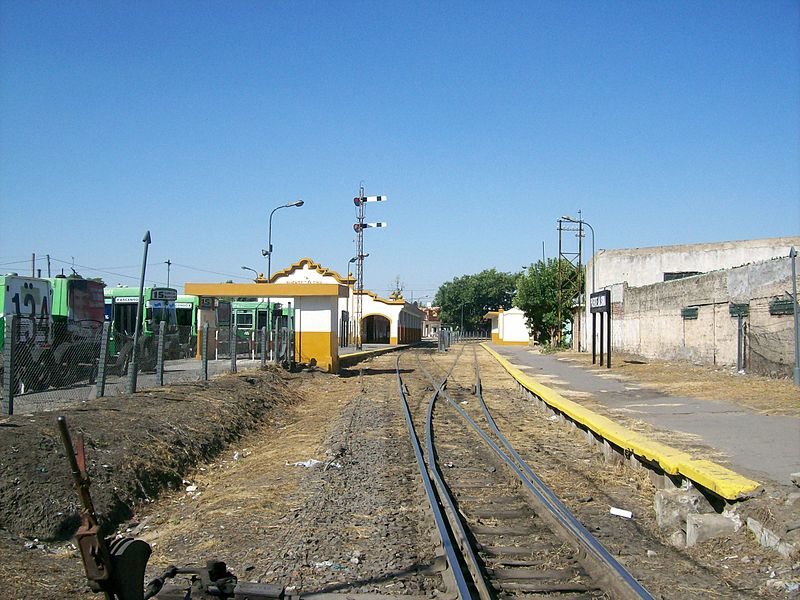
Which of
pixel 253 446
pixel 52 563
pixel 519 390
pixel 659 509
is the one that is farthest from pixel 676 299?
pixel 52 563

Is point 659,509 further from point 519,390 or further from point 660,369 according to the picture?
point 660,369

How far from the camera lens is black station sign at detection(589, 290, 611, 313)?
1095 inches

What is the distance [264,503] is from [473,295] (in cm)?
12604

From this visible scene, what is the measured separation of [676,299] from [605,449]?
60.2 ft

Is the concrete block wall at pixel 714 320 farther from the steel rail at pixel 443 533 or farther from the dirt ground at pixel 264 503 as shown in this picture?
the steel rail at pixel 443 533

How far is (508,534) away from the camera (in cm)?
692

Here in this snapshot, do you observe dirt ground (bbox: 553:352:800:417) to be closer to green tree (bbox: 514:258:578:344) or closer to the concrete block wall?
the concrete block wall

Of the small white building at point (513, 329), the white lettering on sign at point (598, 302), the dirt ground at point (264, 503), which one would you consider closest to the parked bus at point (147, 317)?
the dirt ground at point (264, 503)

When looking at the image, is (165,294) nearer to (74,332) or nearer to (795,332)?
(74,332)

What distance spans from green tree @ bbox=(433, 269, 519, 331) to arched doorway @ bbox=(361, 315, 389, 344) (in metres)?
40.8

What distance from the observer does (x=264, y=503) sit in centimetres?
818

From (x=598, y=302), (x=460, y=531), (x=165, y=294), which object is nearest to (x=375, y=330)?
(x=598, y=302)

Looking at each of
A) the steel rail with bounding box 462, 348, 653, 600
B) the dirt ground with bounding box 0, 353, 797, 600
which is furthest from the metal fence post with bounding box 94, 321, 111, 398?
the steel rail with bounding box 462, 348, 653, 600

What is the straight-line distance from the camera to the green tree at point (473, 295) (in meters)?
134
